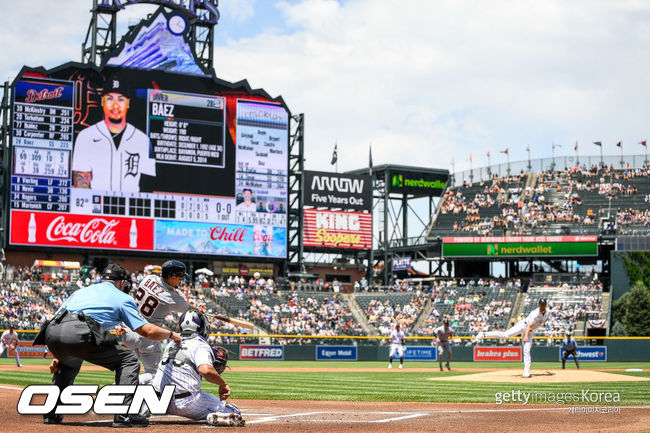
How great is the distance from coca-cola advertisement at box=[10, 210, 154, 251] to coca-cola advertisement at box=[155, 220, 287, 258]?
3.50 feet

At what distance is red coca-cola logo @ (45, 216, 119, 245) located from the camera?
47.6 m

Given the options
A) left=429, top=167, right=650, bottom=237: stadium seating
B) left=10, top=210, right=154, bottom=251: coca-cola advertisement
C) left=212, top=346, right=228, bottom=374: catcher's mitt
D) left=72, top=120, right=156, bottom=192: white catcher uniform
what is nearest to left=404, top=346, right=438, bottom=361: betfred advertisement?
left=10, top=210, right=154, bottom=251: coca-cola advertisement

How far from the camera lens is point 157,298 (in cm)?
1036

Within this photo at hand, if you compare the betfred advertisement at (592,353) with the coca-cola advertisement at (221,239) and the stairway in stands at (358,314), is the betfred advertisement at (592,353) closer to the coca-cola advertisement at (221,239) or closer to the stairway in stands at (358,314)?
the stairway in stands at (358,314)

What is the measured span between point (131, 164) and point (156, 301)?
3961 centimetres

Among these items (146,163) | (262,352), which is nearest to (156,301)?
(262,352)

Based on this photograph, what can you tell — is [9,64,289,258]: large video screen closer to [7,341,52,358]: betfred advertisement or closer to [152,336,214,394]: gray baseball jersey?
[7,341,52,358]: betfred advertisement

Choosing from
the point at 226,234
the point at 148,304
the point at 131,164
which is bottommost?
the point at 148,304

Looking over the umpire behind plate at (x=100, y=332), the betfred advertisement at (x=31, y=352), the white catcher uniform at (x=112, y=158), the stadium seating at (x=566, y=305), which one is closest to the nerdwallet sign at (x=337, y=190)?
the white catcher uniform at (x=112, y=158)

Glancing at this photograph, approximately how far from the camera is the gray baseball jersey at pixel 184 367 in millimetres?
9461

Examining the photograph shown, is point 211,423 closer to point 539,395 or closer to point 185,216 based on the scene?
point 539,395

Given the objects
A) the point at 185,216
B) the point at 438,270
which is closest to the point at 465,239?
the point at 438,270

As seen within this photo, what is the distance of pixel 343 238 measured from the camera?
60625mm

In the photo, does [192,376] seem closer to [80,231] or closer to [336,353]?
[336,353]
